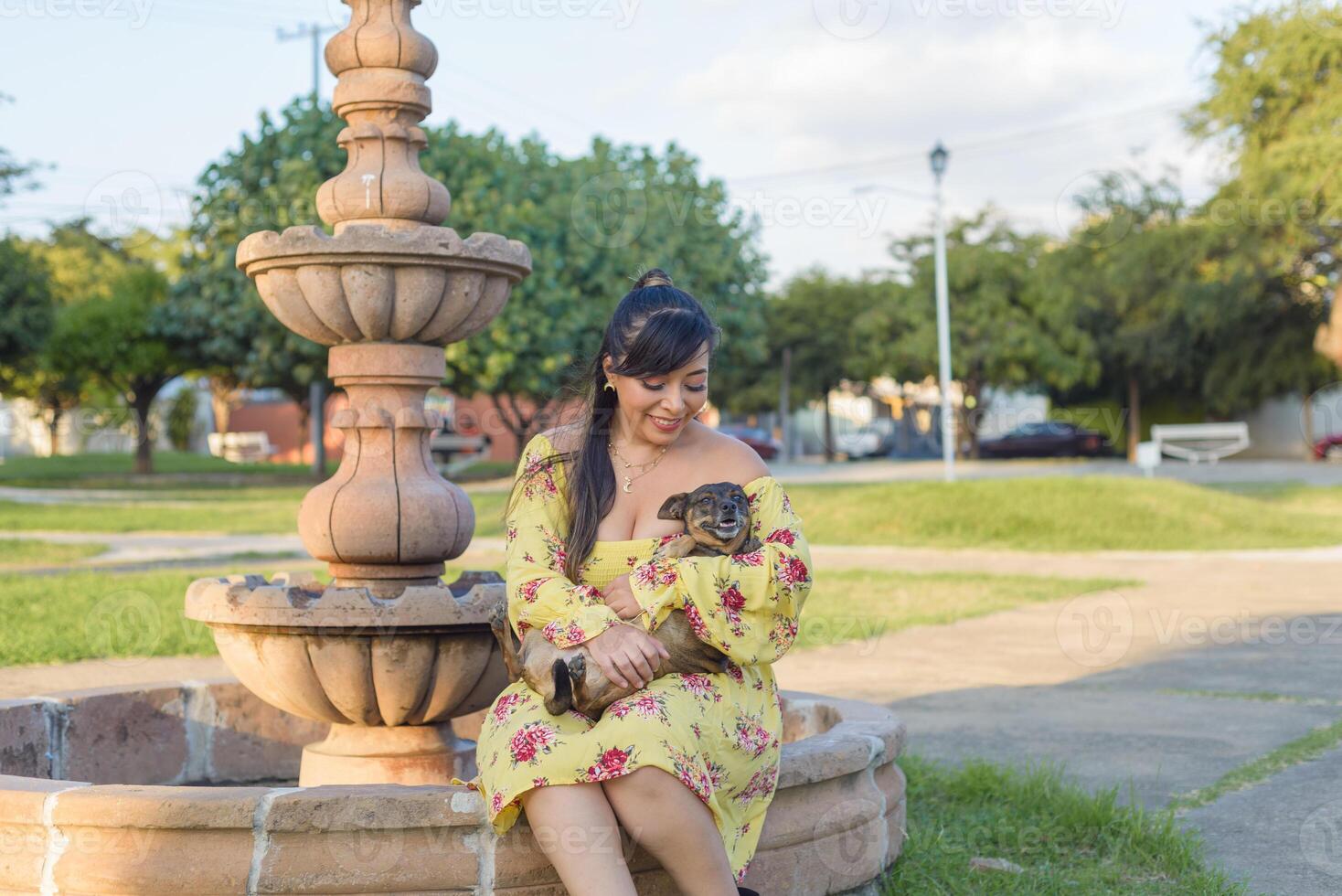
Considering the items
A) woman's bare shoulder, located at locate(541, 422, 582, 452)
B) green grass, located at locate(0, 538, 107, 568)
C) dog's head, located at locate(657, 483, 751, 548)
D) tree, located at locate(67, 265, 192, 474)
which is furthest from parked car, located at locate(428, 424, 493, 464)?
dog's head, located at locate(657, 483, 751, 548)

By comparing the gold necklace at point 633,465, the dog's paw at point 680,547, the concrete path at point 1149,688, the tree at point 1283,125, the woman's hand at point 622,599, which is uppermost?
the tree at point 1283,125

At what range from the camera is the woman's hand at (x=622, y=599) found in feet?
9.85

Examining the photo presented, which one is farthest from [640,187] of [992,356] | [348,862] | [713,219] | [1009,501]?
[348,862]

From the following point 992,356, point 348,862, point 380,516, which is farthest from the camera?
point 992,356

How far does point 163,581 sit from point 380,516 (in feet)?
24.8

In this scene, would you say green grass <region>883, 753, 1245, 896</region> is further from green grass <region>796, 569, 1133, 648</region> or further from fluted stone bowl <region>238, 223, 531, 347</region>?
green grass <region>796, 569, 1133, 648</region>

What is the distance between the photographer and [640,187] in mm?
31750

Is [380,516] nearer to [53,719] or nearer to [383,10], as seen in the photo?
[53,719]

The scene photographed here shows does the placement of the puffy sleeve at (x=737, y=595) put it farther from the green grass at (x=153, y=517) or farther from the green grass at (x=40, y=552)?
the green grass at (x=153, y=517)

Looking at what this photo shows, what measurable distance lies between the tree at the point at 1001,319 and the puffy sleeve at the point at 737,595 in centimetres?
3587

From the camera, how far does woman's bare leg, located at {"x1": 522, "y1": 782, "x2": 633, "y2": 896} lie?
8.54ft

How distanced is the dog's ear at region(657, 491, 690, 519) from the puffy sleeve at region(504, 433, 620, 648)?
0.24 meters

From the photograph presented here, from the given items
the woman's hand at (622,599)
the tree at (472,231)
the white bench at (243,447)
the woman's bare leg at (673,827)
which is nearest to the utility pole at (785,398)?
the tree at (472,231)

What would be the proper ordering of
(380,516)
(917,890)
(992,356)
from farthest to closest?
(992,356)
(380,516)
(917,890)
